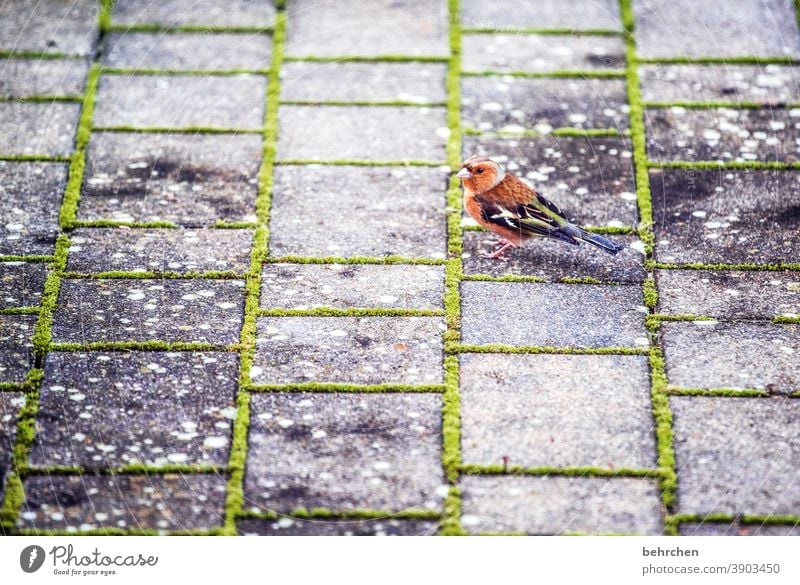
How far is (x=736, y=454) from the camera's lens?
482 cm

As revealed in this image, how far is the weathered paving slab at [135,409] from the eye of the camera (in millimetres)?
4824

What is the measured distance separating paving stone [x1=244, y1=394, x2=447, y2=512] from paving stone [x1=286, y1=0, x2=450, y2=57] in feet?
10.6

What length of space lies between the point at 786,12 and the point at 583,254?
3.19 m

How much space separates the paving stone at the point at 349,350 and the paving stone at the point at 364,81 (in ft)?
6.95

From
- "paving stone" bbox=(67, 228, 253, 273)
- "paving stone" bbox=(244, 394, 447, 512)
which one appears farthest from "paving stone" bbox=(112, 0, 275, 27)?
"paving stone" bbox=(244, 394, 447, 512)

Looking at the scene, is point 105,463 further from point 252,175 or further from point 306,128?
point 306,128

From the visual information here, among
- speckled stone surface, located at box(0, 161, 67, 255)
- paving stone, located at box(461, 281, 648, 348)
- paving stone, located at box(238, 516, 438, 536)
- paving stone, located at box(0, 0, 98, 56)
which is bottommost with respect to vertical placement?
paving stone, located at box(238, 516, 438, 536)

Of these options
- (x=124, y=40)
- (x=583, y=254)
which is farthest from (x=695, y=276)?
(x=124, y=40)

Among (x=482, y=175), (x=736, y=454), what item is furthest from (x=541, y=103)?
(x=736, y=454)

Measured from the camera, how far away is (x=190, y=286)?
5762 millimetres

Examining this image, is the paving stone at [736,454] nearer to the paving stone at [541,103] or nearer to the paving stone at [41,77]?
the paving stone at [541,103]

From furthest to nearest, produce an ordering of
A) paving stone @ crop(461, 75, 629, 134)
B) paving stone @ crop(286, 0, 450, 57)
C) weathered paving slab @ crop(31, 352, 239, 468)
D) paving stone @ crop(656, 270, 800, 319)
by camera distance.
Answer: paving stone @ crop(286, 0, 450, 57) < paving stone @ crop(461, 75, 629, 134) < paving stone @ crop(656, 270, 800, 319) < weathered paving slab @ crop(31, 352, 239, 468)

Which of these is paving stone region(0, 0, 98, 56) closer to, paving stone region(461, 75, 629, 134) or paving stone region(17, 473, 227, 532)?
paving stone region(461, 75, 629, 134)

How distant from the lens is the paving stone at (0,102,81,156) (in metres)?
6.78
